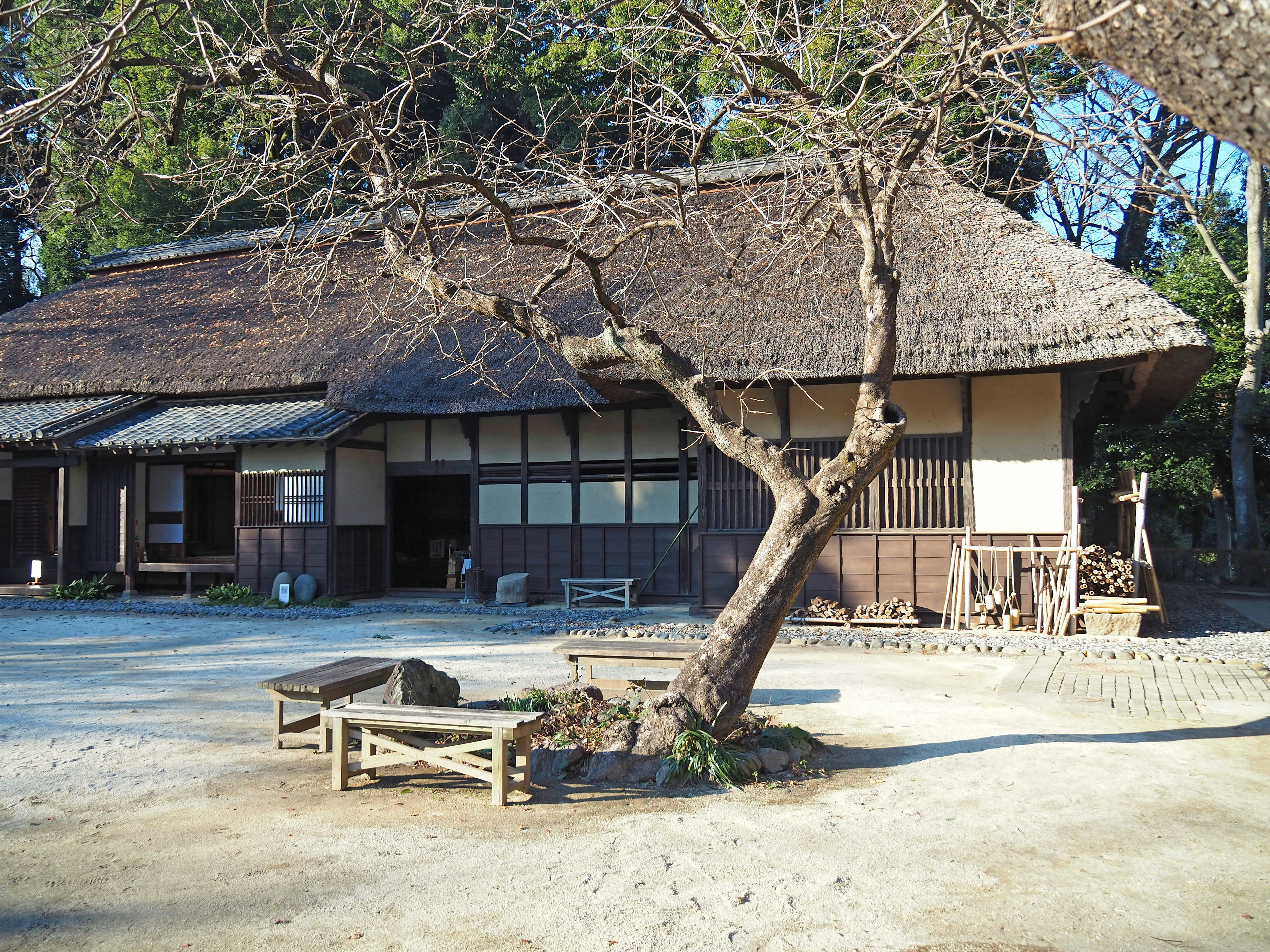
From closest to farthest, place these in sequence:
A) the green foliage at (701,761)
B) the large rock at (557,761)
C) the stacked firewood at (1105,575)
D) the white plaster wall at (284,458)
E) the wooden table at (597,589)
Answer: the green foliage at (701,761)
the large rock at (557,761)
the stacked firewood at (1105,575)
the wooden table at (597,589)
the white plaster wall at (284,458)

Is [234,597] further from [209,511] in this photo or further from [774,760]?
[774,760]

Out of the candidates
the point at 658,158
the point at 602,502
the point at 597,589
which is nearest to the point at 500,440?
the point at 602,502

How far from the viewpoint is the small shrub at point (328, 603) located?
12.4 metres

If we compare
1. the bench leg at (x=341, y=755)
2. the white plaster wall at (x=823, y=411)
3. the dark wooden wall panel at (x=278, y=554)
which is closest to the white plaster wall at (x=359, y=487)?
the dark wooden wall panel at (x=278, y=554)

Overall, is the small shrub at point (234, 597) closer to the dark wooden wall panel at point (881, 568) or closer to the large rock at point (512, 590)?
the large rock at point (512, 590)

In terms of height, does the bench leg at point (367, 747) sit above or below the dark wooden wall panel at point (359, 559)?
below

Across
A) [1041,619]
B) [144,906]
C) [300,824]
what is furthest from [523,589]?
[144,906]

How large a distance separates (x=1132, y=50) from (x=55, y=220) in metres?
6.74

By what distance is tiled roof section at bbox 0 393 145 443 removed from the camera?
1303 centimetres

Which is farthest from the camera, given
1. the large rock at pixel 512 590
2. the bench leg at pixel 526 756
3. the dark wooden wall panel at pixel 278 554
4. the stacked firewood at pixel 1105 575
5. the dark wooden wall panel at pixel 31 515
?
the dark wooden wall panel at pixel 31 515

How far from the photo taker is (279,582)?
12.7 meters

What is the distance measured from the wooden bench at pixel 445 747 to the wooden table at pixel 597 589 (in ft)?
23.9

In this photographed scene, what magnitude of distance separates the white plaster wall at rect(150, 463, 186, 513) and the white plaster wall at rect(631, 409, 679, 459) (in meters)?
7.87

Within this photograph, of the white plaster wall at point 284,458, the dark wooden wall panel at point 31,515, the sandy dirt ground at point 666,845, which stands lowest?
the sandy dirt ground at point 666,845
